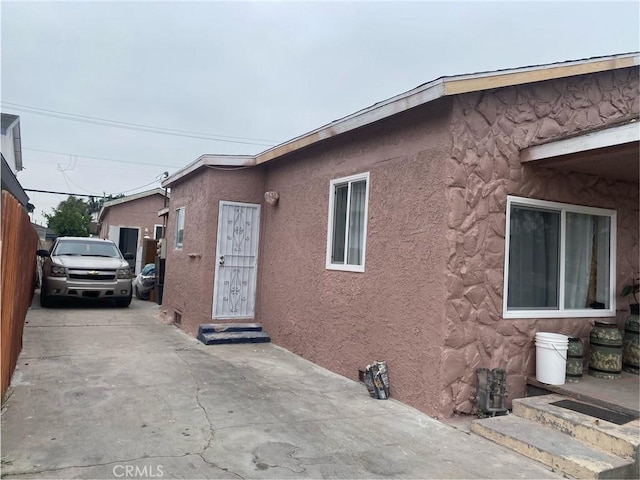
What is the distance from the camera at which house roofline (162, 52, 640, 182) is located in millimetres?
4426

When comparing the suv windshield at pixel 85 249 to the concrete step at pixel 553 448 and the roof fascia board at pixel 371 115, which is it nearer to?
the roof fascia board at pixel 371 115

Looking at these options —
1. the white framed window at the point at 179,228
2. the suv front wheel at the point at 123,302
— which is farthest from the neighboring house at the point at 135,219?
the white framed window at the point at 179,228

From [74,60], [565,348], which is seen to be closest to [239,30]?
[74,60]

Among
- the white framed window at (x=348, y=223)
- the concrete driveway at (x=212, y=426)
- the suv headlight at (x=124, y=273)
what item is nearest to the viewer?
the concrete driveway at (x=212, y=426)

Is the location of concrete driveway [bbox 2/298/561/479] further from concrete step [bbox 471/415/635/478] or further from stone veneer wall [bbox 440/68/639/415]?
stone veneer wall [bbox 440/68/639/415]

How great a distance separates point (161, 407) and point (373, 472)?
A: 2300 mm

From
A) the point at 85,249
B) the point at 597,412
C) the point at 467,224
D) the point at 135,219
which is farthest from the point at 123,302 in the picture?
the point at 135,219

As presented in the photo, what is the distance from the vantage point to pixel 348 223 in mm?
6336

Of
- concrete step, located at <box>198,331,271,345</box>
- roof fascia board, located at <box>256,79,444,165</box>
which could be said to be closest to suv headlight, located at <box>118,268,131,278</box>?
concrete step, located at <box>198,331,271,345</box>

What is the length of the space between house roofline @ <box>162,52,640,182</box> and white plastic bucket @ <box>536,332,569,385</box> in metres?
2.82

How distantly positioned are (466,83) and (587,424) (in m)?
3.33

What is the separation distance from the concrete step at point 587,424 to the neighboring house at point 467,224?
20.6 inches

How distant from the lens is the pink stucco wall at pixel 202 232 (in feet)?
27.5

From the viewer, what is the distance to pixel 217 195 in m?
8.48
